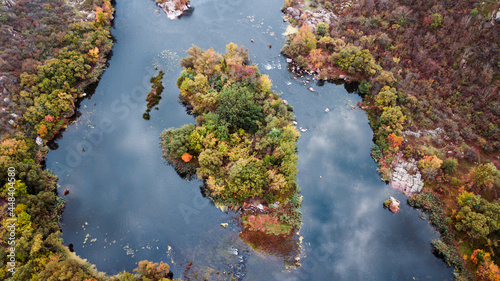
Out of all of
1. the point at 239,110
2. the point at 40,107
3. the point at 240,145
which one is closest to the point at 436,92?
the point at 239,110

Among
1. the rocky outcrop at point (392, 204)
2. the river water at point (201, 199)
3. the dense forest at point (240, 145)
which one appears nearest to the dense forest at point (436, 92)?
the rocky outcrop at point (392, 204)

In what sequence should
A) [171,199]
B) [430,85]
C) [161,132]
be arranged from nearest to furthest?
[171,199] → [161,132] → [430,85]

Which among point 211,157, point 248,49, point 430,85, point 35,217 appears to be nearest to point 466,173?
point 430,85

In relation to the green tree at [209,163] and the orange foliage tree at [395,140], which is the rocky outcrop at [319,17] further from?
the green tree at [209,163]

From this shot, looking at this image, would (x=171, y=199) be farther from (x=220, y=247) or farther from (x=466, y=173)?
(x=466, y=173)

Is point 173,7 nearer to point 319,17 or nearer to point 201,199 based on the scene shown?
point 319,17
